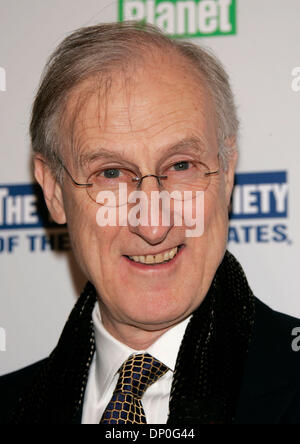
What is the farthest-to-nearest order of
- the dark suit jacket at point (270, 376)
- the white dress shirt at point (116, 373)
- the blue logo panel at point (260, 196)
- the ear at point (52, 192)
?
the blue logo panel at point (260, 196), the ear at point (52, 192), the white dress shirt at point (116, 373), the dark suit jacket at point (270, 376)

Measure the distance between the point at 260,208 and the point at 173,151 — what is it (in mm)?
691

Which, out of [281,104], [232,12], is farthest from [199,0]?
[281,104]

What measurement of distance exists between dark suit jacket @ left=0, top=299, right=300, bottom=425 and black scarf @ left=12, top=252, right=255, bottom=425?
28 mm

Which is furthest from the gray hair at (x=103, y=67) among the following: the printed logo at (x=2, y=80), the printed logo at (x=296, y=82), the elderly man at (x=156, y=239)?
the printed logo at (x=2, y=80)

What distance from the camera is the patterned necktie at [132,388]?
7.45 ft

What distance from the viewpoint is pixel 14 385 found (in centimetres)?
285

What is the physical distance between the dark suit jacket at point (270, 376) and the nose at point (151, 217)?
481 millimetres

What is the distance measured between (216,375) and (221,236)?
1.39ft

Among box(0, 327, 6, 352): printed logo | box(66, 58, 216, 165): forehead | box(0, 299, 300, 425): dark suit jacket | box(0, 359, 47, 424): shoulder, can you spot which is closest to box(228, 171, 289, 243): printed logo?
box(0, 299, 300, 425): dark suit jacket

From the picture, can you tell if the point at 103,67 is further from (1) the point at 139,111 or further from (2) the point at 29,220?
(2) the point at 29,220

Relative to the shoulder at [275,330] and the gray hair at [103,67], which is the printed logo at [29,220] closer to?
the gray hair at [103,67]

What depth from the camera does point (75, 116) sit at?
2.41 m

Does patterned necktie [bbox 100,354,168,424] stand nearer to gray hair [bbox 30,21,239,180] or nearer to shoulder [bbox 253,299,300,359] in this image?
shoulder [bbox 253,299,300,359]

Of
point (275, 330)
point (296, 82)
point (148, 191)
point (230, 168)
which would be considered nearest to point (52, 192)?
point (148, 191)
